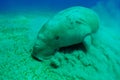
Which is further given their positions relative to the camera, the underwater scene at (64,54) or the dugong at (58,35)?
the dugong at (58,35)

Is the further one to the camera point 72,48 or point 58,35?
point 72,48

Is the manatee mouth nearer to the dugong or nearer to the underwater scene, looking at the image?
the underwater scene

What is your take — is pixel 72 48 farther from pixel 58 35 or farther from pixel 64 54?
pixel 58 35

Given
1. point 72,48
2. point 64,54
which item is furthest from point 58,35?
point 72,48

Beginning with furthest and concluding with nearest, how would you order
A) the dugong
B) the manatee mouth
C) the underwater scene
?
the manatee mouth → the dugong → the underwater scene

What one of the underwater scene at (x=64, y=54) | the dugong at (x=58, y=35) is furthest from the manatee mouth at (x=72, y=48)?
the dugong at (x=58, y=35)

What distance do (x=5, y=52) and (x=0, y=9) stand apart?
11.1 metres

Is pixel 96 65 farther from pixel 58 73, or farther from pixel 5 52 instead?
pixel 5 52

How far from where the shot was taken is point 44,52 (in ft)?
20.4

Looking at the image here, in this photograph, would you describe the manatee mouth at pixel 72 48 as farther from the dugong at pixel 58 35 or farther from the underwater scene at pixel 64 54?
the dugong at pixel 58 35

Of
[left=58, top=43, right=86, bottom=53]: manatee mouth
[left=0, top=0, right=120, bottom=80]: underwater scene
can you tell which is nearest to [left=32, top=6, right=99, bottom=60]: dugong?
[left=0, top=0, right=120, bottom=80]: underwater scene

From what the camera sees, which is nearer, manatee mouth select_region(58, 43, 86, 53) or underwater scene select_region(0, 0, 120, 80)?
underwater scene select_region(0, 0, 120, 80)

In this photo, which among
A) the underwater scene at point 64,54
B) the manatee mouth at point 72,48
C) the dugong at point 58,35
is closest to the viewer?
the underwater scene at point 64,54

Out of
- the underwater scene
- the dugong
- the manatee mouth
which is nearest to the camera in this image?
the underwater scene
